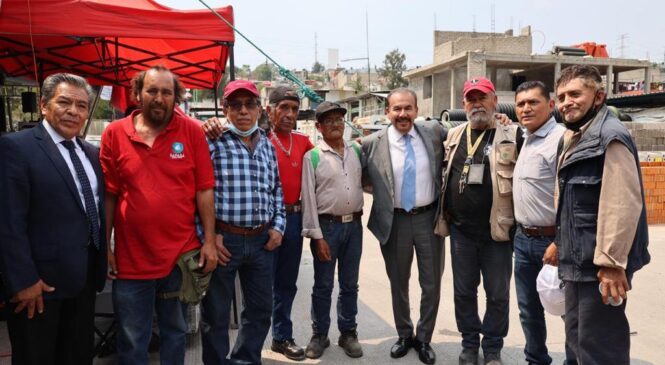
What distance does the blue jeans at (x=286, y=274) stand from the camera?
3.69 m

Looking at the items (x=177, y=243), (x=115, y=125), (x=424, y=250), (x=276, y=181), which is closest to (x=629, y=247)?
(x=424, y=250)

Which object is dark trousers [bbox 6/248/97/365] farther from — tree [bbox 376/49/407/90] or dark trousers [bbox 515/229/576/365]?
tree [bbox 376/49/407/90]

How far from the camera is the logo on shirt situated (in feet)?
8.71

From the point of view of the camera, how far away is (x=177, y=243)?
267cm

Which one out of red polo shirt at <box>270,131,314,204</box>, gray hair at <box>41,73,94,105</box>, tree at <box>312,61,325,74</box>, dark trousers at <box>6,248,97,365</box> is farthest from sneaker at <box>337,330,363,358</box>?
tree at <box>312,61,325,74</box>

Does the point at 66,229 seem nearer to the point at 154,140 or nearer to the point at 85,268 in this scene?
the point at 85,268

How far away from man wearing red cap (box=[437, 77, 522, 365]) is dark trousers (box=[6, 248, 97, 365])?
2.42 meters

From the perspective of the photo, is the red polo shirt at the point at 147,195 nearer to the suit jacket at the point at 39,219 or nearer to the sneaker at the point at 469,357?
the suit jacket at the point at 39,219

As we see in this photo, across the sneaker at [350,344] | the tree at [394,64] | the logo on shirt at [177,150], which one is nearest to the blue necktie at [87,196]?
the logo on shirt at [177,150]

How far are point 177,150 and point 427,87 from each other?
1329 inches

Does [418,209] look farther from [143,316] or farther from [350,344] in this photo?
[143,316]

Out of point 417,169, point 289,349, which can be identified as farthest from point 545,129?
point 289,349

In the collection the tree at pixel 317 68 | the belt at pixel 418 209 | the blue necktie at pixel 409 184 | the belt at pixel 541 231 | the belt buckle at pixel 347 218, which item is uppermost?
the tree at pixel 317 68

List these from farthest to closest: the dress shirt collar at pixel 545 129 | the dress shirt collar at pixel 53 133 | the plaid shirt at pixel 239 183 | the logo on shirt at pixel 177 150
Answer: the dress shirt collar at pixel 545 129
the plaid shirt at pixel 239 183
the logo on shirt at pixel 177 150
the dress shirt collar at pixel 53 133
